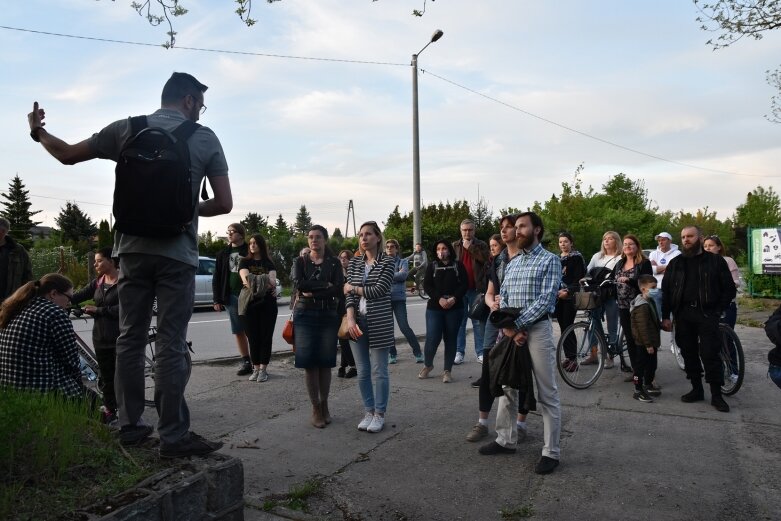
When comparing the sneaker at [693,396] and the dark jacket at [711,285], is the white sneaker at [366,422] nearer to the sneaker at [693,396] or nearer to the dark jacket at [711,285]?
the sneaker at [693,396]

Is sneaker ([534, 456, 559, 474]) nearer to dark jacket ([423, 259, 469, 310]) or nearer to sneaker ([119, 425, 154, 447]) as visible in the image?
sneaker ([119, 425, 154, 447])

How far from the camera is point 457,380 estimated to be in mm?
7633

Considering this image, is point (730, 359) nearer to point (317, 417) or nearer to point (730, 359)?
point (730, 359)

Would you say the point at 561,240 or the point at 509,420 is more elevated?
the point at 561,240

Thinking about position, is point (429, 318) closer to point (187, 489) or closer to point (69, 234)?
point (187, 489)

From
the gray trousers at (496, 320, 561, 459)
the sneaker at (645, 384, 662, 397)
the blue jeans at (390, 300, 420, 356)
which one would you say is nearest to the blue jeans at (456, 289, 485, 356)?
the blue jeans at (390, 300, 420, 356)

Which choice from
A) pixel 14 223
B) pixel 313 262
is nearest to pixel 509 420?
pixel 313 262

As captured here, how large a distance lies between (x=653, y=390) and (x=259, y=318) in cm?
465

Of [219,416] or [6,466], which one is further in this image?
[219,416]

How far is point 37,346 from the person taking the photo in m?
4.58

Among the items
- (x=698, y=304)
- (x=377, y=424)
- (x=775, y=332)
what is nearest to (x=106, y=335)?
(x=377, y=424)

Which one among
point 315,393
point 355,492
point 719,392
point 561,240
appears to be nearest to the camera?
point 355,492

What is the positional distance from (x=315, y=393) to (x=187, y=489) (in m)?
2.59

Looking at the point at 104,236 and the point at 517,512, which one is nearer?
the point at 517,512
